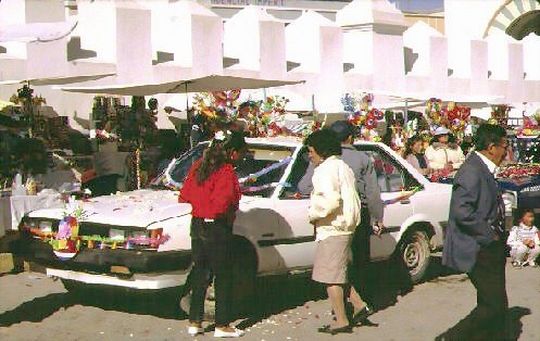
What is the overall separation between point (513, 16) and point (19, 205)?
997 inches

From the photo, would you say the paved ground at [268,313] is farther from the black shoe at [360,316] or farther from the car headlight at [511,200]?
the car headlight at [511,200]

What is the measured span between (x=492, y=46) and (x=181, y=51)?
42.1 feet

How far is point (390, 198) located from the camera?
9352mm

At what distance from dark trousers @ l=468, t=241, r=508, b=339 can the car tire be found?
2.40 meters

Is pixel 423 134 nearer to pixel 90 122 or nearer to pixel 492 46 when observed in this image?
pixel 90 122

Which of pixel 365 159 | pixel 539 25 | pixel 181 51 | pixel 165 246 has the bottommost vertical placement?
pixel 165 246

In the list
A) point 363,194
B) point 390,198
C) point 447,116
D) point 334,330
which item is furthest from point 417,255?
point 447,116

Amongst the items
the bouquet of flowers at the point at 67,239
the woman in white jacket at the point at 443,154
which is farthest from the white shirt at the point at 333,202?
the woman in white jacket at the point at 443,154

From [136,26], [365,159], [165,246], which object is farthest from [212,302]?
[136,26]

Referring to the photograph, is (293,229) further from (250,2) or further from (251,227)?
(250,2)

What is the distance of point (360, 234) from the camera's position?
316 inches

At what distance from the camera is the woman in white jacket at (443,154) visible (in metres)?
14.2

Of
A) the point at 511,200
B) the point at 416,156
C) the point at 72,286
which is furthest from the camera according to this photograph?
the point at 416,156

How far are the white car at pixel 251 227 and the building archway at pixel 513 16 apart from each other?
22370mm
